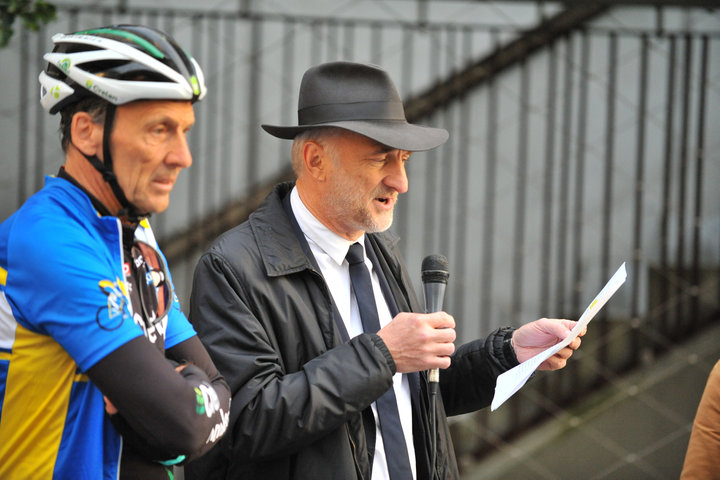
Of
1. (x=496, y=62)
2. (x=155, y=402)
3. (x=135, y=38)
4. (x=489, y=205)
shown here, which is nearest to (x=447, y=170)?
(x=489, y=205)

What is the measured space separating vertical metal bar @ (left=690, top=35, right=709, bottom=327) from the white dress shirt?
9.66ft

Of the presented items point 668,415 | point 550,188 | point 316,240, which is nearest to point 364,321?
point 316,240

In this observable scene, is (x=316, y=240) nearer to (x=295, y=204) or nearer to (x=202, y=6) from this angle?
(x=295, y=204)

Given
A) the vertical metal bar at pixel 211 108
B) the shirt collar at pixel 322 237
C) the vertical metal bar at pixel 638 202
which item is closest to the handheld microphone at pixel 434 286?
the shirt collar at pixel 322 237

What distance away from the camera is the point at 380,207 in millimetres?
2008

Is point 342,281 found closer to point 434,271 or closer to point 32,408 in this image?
point 434,271

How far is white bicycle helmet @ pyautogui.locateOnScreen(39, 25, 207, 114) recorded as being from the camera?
1243mm

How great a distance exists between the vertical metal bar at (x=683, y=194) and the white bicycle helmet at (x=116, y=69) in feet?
12.0

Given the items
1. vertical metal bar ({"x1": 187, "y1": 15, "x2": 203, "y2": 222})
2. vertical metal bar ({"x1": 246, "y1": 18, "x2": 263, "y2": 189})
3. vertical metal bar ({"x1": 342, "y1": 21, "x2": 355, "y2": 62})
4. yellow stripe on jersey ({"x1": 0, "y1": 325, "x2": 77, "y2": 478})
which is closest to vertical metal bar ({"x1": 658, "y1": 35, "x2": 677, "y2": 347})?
vertical metal bar ({"x1": 342, "y1": 21, "x2": 355, "y2": 62})

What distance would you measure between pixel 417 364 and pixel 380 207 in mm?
452

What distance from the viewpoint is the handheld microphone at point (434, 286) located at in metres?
1.88

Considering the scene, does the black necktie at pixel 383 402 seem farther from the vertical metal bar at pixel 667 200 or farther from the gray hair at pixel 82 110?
the vertical metal bar at pixel 667 200

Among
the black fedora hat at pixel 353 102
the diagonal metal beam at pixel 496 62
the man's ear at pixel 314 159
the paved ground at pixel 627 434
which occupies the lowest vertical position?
the paved ground at pixel 627 434

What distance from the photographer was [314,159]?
2.06m
